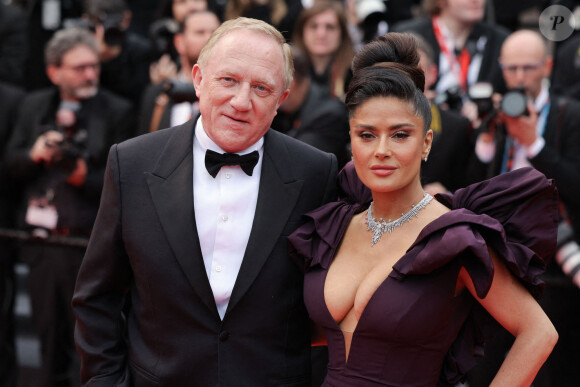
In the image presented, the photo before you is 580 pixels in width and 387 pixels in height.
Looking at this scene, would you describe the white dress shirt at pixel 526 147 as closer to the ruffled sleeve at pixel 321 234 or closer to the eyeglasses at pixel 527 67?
the eyeglasses at pixel 527 67

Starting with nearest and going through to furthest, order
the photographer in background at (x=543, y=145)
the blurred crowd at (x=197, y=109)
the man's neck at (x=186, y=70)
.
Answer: the photographer in background at (x=543, y=145) < the blurred crowd at (x=197, y=109) < the man's neck at (x=186, y=70)

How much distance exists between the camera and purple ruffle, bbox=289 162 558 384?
2613 millimetres

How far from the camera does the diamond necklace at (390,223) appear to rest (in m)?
2.85

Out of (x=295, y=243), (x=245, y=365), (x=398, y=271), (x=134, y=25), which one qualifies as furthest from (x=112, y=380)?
(x=134, y=25)

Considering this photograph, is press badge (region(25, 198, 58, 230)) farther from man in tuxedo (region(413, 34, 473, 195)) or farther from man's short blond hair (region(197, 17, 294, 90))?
man's short blond hair (region(197, 17, 294, 90))

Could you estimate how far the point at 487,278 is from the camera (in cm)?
258

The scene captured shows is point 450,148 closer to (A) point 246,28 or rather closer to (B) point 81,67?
(A) point 246,28

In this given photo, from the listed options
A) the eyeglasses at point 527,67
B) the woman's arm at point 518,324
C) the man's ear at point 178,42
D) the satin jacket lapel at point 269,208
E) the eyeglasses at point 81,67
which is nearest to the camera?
the woman's arm at point 518,324

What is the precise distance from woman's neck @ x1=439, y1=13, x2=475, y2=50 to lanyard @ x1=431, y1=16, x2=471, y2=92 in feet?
0.12

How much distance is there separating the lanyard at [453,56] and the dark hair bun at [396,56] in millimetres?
2365

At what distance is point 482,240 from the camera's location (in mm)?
2602

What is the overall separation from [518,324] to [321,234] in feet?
2.27

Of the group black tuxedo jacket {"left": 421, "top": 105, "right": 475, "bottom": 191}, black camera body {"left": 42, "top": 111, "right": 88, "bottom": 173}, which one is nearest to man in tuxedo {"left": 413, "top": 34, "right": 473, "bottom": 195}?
black tuxedo jacket {"left": 421, "top": 105, "right": 475, "bottom": 191}

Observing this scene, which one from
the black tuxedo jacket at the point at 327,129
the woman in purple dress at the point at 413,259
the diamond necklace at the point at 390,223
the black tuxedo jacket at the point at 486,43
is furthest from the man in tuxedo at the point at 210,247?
the black tuxedo jacket at the point at 486,43
